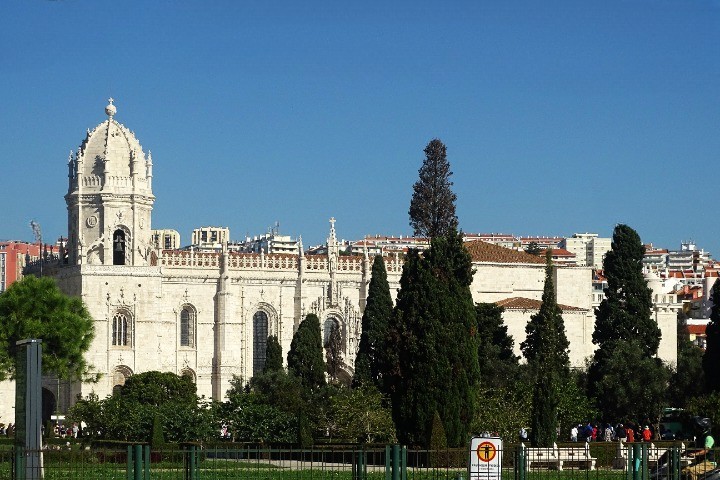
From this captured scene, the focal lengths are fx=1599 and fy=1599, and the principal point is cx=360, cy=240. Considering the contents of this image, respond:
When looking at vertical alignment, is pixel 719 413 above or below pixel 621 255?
below

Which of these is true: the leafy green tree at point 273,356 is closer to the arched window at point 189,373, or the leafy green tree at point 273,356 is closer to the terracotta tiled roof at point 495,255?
the arched window at point 189,373

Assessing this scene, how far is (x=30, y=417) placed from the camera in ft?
72.2

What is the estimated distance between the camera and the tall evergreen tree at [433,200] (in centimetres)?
7762

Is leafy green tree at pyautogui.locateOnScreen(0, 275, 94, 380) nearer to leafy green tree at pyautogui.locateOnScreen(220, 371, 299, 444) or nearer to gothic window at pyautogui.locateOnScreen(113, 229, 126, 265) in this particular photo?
gothic window at pyautogui.locateOnScreen(113, 229, 126, 265)

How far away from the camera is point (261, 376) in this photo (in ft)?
230

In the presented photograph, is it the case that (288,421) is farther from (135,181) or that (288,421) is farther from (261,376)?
(135,181)

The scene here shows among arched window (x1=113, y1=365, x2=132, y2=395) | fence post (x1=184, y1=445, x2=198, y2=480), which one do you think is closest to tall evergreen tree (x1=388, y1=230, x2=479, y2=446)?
fence post (x1=184, y1=445, x2=198, y2=480)

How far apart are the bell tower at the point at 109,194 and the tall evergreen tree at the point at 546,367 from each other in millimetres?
19232

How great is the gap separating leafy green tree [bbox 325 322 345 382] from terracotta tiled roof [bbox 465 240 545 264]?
33.3 ft

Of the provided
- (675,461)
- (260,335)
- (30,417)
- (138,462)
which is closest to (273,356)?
(260,335)

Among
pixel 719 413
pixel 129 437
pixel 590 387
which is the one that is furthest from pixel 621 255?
pixel 129 437

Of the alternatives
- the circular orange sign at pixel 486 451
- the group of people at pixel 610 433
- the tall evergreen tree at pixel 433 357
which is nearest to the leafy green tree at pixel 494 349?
the group of people at pixel 610 433

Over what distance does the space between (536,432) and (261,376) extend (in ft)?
89.4

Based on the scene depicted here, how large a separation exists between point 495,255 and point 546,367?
136 feet
